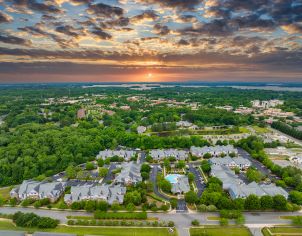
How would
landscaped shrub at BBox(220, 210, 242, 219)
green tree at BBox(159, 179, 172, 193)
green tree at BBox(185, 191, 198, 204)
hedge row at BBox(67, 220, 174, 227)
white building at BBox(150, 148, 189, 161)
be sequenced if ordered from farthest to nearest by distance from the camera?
white building at BBox(150, 148, 189, 161) → green tree at BBox(159, 179, 172, 193) → green tree at BBox(185, 191, 198, 204) → landscaped shrub at BBox(220, 210, 242, 219) → hedge row at BBox(67, 220, 174, 227)

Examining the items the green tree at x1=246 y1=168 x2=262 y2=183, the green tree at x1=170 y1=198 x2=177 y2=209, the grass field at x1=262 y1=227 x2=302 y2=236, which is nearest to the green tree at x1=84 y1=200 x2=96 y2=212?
the green tree at x1=170 y1=198 x2=177 y2=209

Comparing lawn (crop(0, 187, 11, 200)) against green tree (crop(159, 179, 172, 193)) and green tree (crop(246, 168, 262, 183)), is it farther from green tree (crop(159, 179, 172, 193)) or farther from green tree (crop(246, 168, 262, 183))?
green tree (crop(246, 168, 262, 183))

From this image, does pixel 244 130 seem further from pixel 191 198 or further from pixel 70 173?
pixel 70 173

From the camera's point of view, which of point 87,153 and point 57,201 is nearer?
point 57,201

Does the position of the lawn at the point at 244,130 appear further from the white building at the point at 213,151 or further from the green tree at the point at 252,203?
the green tree at the point at 252,203

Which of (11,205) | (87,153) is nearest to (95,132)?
(87,153)

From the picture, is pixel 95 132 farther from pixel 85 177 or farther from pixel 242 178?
pixel 242 178
